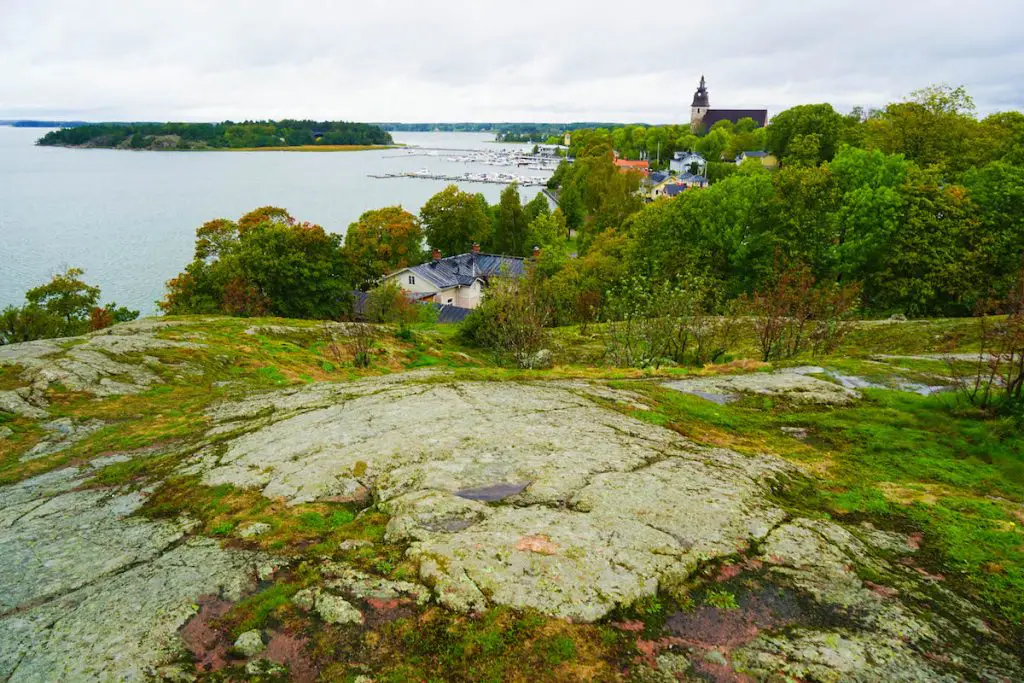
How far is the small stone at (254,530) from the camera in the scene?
6047 mm

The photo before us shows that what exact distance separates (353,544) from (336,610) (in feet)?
3.11

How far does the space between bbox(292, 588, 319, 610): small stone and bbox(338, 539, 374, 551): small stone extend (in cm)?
65

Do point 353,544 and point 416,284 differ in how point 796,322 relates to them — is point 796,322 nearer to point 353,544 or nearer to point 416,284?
point 353,544

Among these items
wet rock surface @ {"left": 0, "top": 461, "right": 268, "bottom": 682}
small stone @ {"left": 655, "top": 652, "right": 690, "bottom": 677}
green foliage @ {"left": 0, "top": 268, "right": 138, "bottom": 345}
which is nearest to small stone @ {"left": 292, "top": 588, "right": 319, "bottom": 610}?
wet rock surface @ {"left": 0, "top": 461, "right": 268, "bottom": 682}

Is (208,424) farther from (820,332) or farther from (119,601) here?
(820,332)

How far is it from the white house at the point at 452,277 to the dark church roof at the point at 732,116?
485 feet

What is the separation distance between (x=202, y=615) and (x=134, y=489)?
342 cm

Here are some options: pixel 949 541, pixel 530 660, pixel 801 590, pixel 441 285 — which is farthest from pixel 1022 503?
pixel 441 285

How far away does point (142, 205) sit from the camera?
327 ft

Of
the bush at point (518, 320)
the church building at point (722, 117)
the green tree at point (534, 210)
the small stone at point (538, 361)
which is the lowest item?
the small stone at point (538, 361)

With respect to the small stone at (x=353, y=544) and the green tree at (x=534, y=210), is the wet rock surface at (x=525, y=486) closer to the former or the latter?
the small stone at (x=353, y=544)

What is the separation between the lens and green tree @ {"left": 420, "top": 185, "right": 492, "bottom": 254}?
7138cm

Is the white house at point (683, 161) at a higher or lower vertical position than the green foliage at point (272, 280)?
higher

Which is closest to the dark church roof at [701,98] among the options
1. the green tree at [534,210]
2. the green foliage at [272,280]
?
the green tree at [534,210]
